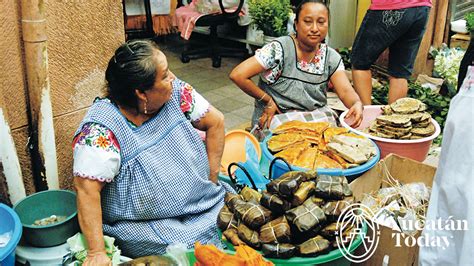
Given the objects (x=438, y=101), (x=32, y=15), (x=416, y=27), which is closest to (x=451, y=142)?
(x=32, y=15)

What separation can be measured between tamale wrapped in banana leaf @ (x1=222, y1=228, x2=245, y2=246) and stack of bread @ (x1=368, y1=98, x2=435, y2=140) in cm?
138

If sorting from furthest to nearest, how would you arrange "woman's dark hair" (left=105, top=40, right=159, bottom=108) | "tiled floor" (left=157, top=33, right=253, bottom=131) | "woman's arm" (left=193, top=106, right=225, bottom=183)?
1. "tiled floor" (left=157, top=33, right=253, bottom=131)
2. "woman's arm" (left=193, top=106, right=225, bottom=183)
3. "woman's dark hair" (left=105, top=40, right=159, bottom=108)

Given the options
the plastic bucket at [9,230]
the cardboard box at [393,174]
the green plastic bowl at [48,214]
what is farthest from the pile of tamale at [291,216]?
the plastic bucket at [9,230]

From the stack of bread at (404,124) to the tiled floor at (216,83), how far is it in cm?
199

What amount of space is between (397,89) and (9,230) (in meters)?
3.22

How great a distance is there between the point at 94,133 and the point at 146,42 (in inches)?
19.0

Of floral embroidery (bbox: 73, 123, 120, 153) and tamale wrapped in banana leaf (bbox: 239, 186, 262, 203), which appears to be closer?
floral embroidery (bbox: 73, 123, 120, 153)

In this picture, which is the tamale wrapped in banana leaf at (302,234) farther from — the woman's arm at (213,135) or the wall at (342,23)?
the wall at (342,23)

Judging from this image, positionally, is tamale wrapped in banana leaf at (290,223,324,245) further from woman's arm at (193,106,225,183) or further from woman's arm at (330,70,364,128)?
woman's arm at (330,70,364,128)

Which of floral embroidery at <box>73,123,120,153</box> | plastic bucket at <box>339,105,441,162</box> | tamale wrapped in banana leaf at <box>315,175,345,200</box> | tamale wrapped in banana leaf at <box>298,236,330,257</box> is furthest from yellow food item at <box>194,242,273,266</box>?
plastic bucket at <box>339,105,441,162</box>

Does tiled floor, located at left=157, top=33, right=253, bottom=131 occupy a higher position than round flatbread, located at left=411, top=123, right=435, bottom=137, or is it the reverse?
round flatbread, located at left=411, top=123, right=435, bottom=137

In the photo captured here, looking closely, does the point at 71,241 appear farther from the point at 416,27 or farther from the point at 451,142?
the point at 416,27

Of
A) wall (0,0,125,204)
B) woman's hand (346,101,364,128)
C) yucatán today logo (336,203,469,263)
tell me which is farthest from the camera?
woman's hand (346,101,364,128)

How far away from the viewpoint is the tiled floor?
5680 millimetres
